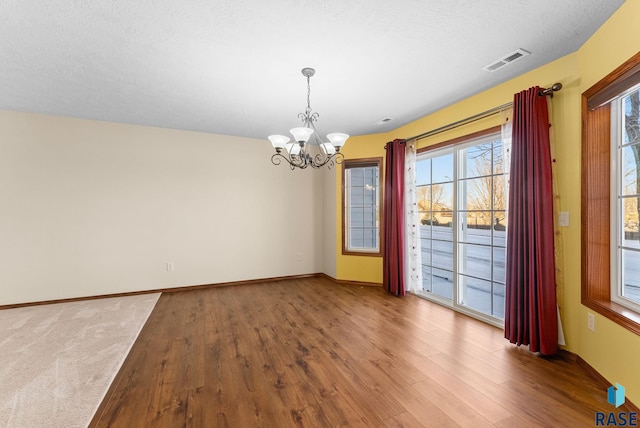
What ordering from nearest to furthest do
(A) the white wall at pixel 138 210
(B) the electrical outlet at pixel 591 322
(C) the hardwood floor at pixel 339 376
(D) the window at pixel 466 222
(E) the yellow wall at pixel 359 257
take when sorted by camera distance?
(C) the hardwood floor at pixel 339 376, (B) the electrical outlet at pixel 591 322, (D) the window at pixel 466 222, (A) the white wall at pixel 138 210, (E) the yellow wall at pixel 359 257

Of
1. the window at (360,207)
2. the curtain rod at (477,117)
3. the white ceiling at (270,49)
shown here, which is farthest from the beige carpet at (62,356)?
the curtain rod at (477,117)

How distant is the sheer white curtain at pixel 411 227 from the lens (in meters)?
4.08

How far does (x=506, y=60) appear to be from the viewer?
2.46 meters

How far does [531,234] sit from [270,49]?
2822 millimetres

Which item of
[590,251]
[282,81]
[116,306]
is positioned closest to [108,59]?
[282,81]

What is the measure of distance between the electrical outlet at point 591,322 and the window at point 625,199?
0.20 meters

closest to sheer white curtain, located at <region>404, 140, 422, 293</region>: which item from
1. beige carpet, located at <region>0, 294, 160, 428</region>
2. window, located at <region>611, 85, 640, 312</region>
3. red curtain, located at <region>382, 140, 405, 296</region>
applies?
red curtain, located at <region>382, 140, 405, 296</region>

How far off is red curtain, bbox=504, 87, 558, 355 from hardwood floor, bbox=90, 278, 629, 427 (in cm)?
25

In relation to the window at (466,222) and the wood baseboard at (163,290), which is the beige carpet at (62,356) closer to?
the wood baseboard at (163,290)

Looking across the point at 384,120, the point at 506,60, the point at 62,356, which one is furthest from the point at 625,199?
the point at 62,356

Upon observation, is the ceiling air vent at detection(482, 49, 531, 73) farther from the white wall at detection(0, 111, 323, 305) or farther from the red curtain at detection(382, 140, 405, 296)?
the white wall at detection(0, 111, 323, 305)

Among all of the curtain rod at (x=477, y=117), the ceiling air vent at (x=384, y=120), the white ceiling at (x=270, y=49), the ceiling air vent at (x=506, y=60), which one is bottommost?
the curtain rod at (x=477, y=117)

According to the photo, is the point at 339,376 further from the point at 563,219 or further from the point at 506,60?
the point at 506,60

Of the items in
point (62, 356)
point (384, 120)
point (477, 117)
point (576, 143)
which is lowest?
point (62, 356)
